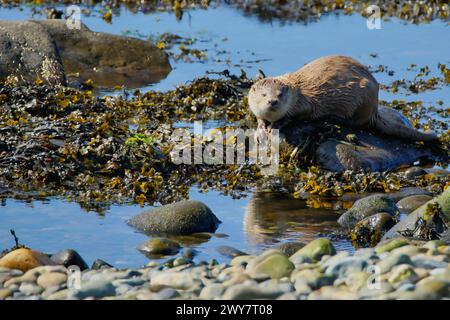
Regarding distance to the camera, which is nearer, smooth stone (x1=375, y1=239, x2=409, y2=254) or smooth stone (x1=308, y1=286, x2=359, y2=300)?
smooth stone (x1=308, y1=286, x2=359, y2=300)

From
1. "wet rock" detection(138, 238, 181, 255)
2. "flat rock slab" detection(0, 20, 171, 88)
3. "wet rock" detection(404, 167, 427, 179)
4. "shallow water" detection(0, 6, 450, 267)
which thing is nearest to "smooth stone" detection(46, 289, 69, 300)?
"shallow water" detection(0, 6, 450, 267)

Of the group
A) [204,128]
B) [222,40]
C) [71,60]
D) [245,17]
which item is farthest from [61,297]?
[245,17]

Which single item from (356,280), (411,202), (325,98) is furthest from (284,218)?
(356,280)

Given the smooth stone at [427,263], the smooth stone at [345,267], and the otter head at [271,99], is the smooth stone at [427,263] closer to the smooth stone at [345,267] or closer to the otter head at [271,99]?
the smooth stone at [345,267]

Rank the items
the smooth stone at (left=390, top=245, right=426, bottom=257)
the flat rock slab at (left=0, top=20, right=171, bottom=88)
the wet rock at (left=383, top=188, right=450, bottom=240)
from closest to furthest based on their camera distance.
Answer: the smooth stone at (left=390, top=245, right=426, bottom=257) → the wet rock at (left=383, top=188, right=450, bottom=240) → the flat rock slab at (left=0, top=20, right=171, bottom=88)

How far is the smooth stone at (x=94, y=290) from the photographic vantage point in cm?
737

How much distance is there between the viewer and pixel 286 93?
1150cm

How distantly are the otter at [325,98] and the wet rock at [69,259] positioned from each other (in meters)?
3.37

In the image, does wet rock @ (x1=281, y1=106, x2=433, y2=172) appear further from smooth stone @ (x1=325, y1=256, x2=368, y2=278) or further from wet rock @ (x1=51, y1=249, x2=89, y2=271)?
smooth stone @ (x1=325, y1=256, x2=368, y2=278)

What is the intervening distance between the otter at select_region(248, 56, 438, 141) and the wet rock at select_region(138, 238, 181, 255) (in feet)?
8.60

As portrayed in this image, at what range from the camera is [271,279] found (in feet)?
25.2

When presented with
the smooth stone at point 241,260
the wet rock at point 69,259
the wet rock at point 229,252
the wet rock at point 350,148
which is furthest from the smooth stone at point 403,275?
the wet rock at point 350,148

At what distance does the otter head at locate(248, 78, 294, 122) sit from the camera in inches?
449
